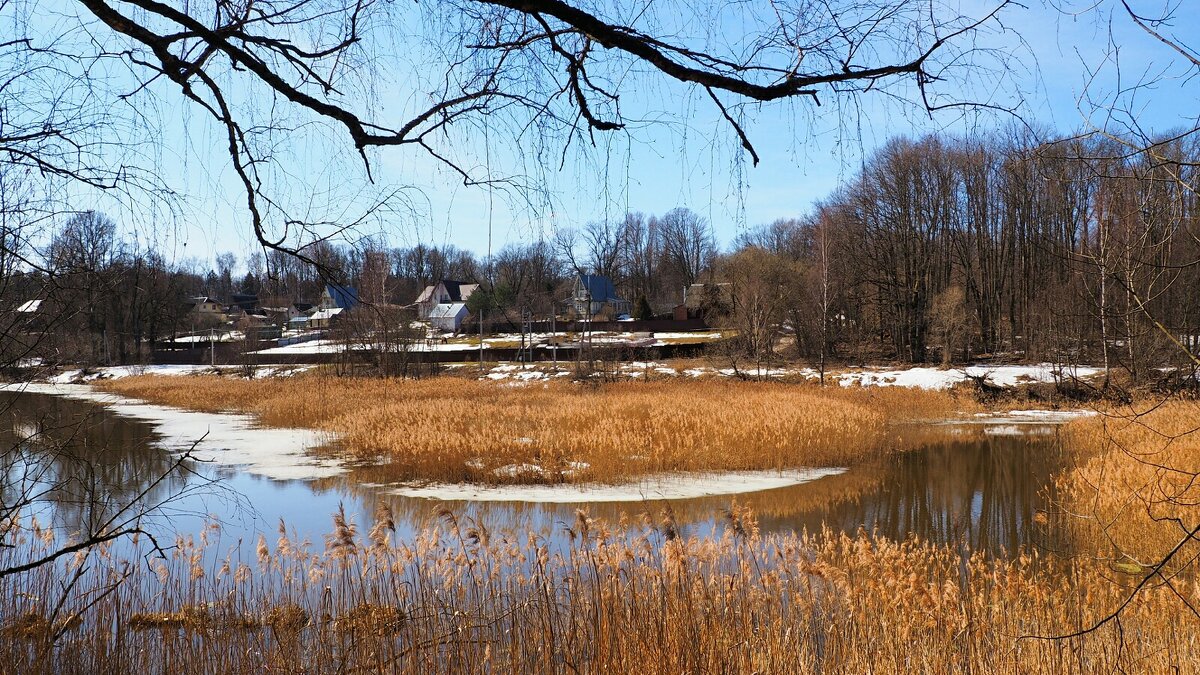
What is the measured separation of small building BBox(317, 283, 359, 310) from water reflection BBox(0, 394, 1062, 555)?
5.48 m

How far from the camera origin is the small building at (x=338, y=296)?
3149 mm

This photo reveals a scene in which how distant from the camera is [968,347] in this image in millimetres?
37969

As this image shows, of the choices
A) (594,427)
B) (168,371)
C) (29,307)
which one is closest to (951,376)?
(594,427)

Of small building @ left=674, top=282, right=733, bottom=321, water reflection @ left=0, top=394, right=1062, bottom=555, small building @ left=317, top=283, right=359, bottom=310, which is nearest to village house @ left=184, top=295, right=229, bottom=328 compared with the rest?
small building @ left=317, top=283, right=359, bottom=310

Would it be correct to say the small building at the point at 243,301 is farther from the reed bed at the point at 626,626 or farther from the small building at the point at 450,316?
the small building at the point at 450,316

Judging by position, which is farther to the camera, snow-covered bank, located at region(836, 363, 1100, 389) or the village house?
snow-covered bank, located at region(836, 363, 1100, 389)

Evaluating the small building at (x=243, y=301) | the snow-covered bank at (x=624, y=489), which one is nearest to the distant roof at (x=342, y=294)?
the small building at (x=243, y=301)

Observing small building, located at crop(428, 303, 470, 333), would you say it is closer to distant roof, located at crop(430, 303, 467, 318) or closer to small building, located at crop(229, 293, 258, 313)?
distant roof, located at crop(430, 303, 467, 318)

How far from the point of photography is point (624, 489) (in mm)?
13164

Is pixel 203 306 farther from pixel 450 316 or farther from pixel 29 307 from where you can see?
pixel 450 316

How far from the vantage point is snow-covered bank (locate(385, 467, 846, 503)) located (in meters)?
12.4

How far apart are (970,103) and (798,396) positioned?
828 inches

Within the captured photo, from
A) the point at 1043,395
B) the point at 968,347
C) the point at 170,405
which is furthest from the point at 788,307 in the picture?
the point at 170,405

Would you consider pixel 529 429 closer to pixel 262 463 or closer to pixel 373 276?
pixel 262 463
